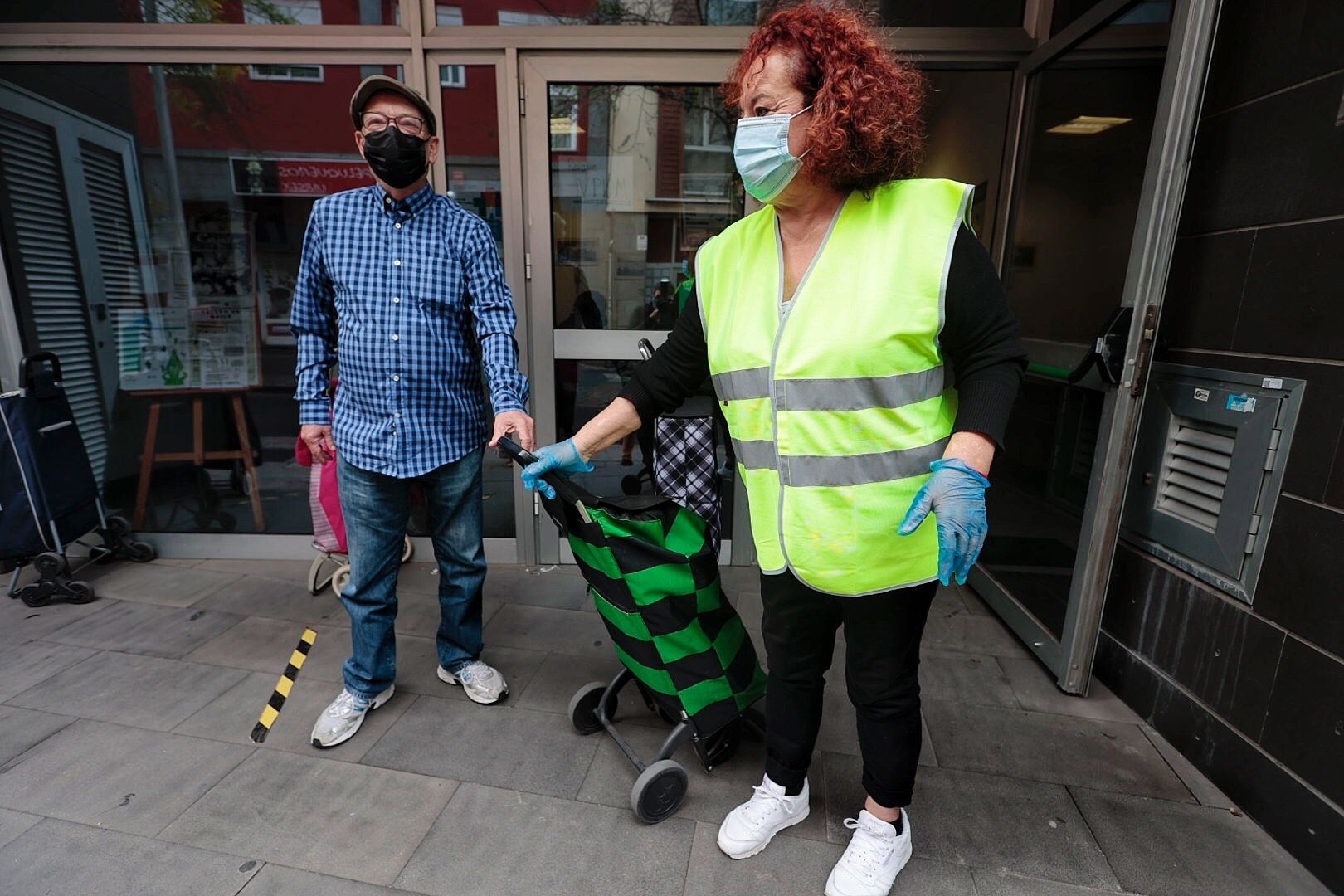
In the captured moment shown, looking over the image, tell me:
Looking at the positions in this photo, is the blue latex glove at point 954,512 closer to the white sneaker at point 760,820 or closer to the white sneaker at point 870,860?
the white sneaker at point 870,860

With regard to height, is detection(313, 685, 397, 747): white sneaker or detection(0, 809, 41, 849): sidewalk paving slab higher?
detection(313, 685, 397, 747): white sneaker

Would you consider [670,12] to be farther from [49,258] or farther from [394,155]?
[49,258]

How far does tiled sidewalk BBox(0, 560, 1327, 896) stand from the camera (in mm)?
1698

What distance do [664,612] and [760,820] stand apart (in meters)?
0.61

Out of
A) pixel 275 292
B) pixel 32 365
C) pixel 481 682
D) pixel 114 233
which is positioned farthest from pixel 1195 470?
pixel 114 233

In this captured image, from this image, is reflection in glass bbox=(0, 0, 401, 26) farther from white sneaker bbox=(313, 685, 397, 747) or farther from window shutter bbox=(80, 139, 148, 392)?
white sneaker bbox=(313, 685, 397, 747)

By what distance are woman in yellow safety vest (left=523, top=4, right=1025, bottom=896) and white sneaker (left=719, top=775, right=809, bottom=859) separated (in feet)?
0.71

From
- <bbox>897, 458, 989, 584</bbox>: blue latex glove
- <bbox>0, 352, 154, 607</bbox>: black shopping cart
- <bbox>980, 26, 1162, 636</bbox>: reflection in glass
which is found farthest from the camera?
<bbox>0, 352, 154, 607</bbox>: black shopping cart

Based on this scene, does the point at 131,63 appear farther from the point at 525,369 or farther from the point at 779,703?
the point at 779,703

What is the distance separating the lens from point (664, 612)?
5.98 ft

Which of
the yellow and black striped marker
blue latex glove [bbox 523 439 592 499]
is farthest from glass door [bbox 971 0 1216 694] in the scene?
the yellow and black striped marker

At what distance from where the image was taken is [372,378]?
81.7 inches

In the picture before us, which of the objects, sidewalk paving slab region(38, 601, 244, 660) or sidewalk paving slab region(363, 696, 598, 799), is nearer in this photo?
sidewalk paving slab region(363, 696, 598, 799)

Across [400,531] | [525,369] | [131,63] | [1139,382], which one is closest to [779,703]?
[400,531]
